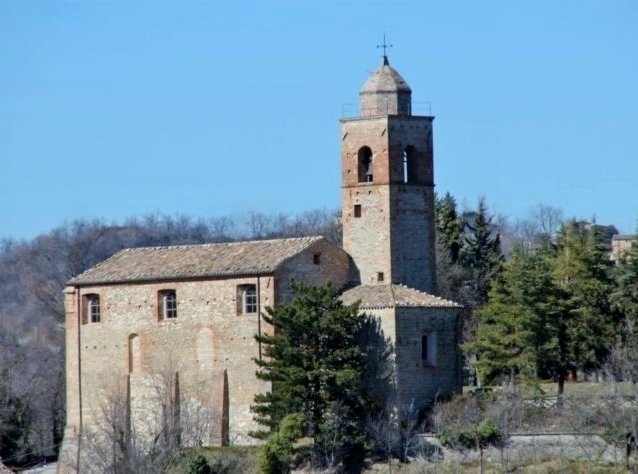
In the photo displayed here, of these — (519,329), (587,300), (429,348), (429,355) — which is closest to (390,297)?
(429,348)

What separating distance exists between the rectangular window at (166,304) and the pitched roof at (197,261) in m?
0.46

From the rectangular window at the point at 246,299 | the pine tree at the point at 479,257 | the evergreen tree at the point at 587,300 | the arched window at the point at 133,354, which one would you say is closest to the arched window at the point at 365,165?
the rectangular window at the point at 246,299

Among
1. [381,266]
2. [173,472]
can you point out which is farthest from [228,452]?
[381,266]

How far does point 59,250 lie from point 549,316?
59985 millimetres

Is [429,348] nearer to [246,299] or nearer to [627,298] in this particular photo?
[246,299]

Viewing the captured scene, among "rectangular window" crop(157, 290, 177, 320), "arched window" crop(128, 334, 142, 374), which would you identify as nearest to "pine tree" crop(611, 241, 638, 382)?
"rectangular window" crop(157, 290, 177, 320)

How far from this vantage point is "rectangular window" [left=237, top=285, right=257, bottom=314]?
5816 centimetres

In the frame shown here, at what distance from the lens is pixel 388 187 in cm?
5891

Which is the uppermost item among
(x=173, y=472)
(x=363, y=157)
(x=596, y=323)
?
(x=363, y=157)

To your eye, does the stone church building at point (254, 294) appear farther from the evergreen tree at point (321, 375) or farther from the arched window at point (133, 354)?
the evergreen tree at point (321, 375)

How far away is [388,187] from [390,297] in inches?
145

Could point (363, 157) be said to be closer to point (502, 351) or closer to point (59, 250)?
point (502, 351)

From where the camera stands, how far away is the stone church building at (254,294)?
57.6m

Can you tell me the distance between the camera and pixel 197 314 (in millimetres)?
59219
